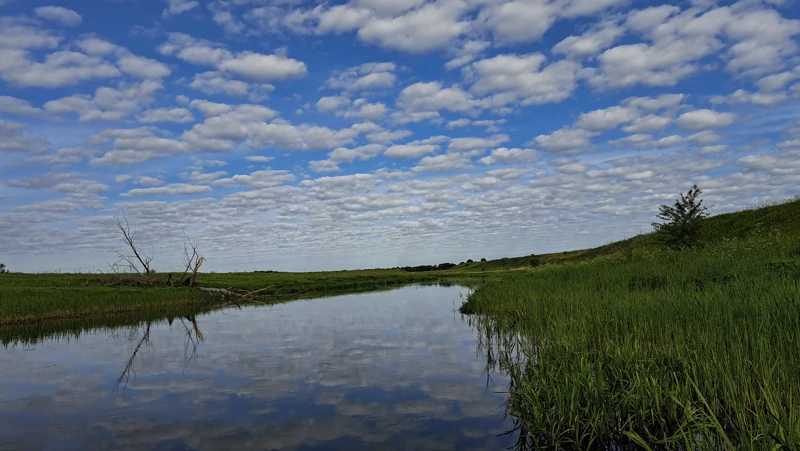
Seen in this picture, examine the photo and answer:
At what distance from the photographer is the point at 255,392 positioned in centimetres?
1207

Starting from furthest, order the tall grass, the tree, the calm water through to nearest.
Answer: the tree < the calm water < the tall grass

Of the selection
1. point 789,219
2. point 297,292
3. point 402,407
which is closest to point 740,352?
point 402,407

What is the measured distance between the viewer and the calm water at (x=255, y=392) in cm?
905

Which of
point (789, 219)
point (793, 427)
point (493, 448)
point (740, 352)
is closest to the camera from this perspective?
point (793, 427)

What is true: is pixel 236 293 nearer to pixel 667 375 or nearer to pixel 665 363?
pixel 665 363

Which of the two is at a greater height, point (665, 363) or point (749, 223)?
point (749, 223)

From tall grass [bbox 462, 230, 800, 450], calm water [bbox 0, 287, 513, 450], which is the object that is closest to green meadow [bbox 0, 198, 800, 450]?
tall grass [bbox 462, 230, 800, 450]

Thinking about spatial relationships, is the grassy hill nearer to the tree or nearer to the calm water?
the tree

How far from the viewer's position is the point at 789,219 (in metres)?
39.9

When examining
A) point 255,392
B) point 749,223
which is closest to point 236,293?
point 255,392

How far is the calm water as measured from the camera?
29.7 ft

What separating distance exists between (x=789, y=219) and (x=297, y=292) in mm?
48575

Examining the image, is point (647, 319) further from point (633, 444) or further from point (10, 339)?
point (10, 339)

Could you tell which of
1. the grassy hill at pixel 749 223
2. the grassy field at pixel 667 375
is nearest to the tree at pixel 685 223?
the grassy hill at pixel 749 223
